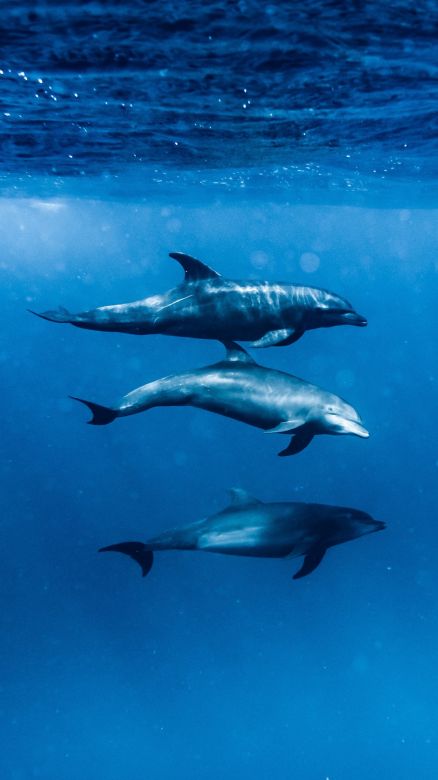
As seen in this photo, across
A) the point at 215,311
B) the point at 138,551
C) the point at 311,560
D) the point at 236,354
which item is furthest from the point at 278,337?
the point at 138,551

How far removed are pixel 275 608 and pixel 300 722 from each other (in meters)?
6.75

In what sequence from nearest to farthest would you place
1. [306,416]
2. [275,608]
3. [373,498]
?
[306,416]
[275,608]
[373,498]

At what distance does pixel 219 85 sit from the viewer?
427 inches

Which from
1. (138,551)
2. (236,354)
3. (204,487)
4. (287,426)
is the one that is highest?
(236,354)

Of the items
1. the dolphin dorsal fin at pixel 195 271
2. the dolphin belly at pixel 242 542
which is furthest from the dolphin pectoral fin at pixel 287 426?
the dolphin dorsal fin at pixel 195 271

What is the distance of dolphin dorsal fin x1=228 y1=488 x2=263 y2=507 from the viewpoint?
9477mm

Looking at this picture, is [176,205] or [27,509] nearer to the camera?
[176,205]

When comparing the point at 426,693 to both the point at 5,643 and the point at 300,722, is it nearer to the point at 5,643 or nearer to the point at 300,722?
the point at 300,722

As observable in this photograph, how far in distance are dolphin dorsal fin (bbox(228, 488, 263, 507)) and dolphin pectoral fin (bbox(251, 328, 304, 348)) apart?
2.59 meters

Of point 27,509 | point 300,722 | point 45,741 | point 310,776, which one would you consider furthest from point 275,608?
point 27,509

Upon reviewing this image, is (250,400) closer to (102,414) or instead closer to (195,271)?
(195,271)

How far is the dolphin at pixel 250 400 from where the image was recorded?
328 inches

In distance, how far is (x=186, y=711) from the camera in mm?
21234

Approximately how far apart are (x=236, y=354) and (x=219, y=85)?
5.43m
